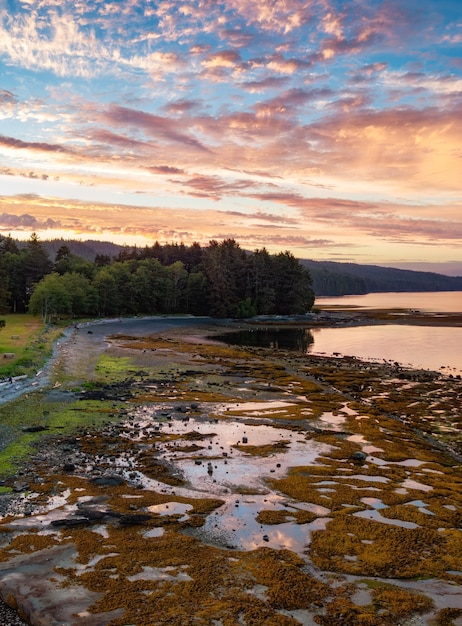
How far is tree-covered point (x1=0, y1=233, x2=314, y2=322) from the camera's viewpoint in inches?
5492

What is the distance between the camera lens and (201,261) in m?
194

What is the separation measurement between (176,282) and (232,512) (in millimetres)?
149193

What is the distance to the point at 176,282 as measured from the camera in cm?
16575

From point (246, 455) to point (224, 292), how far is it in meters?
132

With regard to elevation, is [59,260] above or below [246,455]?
above

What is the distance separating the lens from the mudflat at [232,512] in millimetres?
13094

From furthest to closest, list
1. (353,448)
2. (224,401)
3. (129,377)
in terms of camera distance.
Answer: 1. (129,377)
2. (224,401)
3. (353,448)

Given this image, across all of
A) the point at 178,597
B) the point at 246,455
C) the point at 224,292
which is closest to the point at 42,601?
the point at 178,597

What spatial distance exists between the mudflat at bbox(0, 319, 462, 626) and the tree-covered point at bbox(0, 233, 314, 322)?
104 m

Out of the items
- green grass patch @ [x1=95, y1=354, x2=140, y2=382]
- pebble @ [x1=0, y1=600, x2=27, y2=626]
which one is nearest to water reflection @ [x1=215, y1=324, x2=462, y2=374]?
green grass patch @ [x1=95, y1=354, x2=140, y2=382]

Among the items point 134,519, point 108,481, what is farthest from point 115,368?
point 134,519

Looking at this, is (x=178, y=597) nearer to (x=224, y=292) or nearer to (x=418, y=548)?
(x=418, y=548)

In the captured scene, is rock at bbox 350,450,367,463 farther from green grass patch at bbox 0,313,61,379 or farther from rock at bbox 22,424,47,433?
green grass patch at bbox 0,313,61,379

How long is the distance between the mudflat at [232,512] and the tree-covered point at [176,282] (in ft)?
342
